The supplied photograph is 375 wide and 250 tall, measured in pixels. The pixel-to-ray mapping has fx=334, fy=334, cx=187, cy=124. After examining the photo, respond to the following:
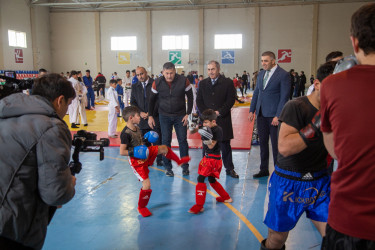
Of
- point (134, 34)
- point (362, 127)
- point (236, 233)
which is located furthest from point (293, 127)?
point (134, 34)

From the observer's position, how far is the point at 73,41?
31.2 metres

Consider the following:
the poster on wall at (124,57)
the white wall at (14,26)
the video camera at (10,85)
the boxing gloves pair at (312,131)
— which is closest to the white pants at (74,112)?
the video camera at (10,85)

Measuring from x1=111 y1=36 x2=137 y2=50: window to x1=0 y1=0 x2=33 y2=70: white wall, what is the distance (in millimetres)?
7075

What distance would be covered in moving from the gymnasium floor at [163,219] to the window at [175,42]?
2508cm

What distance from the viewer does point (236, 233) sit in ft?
12.2

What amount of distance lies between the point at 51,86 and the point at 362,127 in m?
1.68

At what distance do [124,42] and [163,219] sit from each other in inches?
1124

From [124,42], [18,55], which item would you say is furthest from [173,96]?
[124,42]

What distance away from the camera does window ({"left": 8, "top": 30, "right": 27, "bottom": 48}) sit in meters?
25.5

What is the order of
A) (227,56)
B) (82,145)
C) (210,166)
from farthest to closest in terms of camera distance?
(227,56)
(210,166)
(82,145)

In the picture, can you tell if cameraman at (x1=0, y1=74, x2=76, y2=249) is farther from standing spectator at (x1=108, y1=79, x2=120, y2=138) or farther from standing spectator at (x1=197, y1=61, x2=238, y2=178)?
standing spectator at (x1=108, y1=79, x2=120, y2=138)

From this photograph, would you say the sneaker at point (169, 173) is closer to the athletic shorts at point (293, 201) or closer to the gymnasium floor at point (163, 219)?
the gymnasium floor at point (163, 219)

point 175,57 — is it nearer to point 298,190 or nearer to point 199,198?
point 199,198

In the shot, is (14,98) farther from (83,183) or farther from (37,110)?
(83,183)
